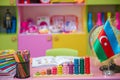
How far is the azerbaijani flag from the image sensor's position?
1.73 m

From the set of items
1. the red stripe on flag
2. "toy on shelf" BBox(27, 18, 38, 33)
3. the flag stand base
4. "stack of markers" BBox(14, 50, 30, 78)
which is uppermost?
"toy on shelf" BBox(27, 18, 38, 33)

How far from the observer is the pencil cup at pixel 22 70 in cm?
169

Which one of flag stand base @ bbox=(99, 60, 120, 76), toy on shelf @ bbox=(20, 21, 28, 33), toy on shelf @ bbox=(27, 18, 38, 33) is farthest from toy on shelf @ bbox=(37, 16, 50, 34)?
flag stand base @ bbox=(99, 60, 120, 76)

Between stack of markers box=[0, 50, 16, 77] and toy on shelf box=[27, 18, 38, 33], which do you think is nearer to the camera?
stack of markers box=[0, 50, 16, 77]

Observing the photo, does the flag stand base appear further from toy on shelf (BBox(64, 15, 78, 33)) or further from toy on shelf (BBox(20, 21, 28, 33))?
toy on shelf (BBox(20, 21, 28, 33))

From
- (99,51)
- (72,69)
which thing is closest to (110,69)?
(99,51)

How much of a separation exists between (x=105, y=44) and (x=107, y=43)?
0.05ft

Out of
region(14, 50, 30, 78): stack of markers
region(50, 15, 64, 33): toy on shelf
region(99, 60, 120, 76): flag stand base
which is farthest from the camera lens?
region(50, 15, 64, 33): toy on shelf

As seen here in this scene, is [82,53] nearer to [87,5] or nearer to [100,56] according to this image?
[87,5]

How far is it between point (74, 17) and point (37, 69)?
187 centimetres

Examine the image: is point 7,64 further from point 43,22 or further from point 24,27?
point 43,22

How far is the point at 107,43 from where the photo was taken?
1.73 meters

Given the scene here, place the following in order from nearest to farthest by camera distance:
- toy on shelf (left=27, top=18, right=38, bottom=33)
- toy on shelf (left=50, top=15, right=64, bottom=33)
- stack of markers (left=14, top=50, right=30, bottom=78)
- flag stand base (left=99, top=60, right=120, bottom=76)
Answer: stack of markers (left=14, top=50, right=30, bottom=78)
flag stand base (left=99, top=60, right=120, bottom=76)
toy on shelf (left=27, top=18, right=38, bottom=33)
toy on shelf (left=50, top=15, right=64, bottom=33)

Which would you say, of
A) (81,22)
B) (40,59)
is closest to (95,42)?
(40,59)
